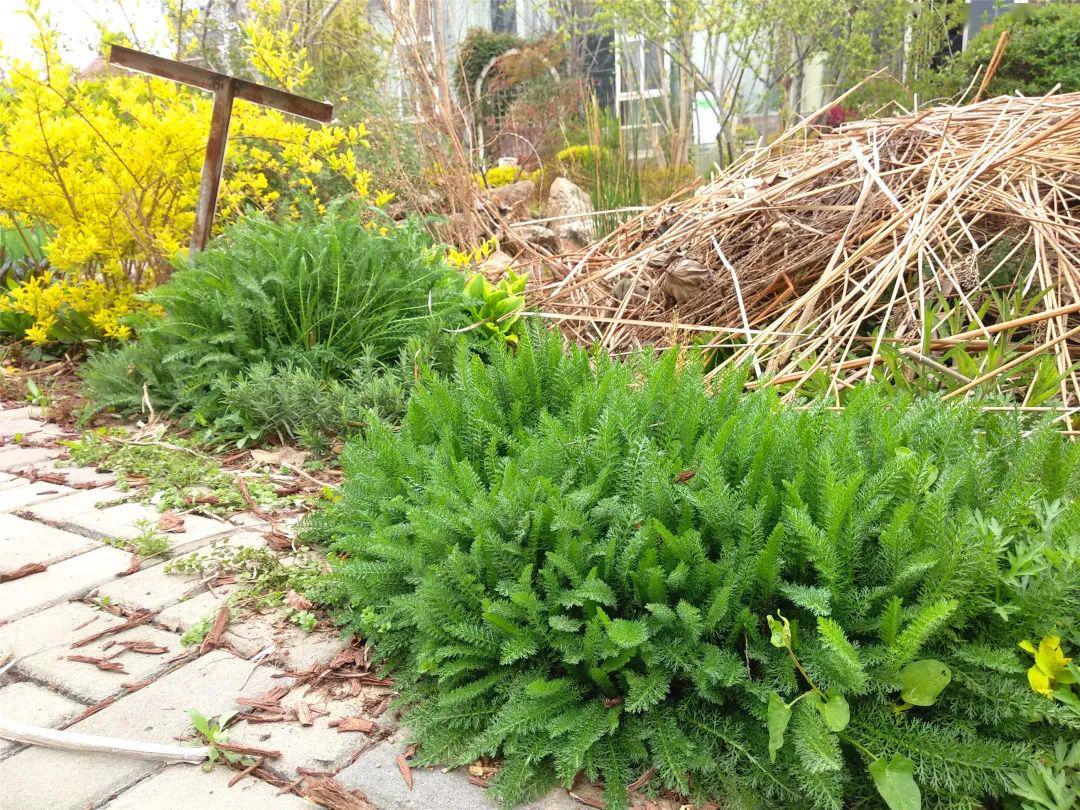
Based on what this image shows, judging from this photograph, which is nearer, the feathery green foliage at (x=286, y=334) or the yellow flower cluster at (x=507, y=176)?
the feathery green foliage at (x=286, y=334)

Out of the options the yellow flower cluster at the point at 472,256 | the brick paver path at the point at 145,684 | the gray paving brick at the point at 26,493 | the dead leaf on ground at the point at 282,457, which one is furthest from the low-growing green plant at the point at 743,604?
the yellow flower cluster at the point at 472,256

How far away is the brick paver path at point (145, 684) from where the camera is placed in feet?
4.81

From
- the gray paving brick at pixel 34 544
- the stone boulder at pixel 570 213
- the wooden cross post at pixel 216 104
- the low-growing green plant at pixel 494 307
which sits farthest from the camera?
the stone boulder at pixel 570 213

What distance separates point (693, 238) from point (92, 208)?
9.70 ft

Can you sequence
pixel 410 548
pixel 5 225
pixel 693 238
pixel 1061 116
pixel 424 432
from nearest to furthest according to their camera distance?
1. pixel 410 548
2. pixel 424 432
3. pixel 1061 116
4. pixel 693 238
5. pixel 5 225

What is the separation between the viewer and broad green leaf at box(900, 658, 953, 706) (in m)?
1.41

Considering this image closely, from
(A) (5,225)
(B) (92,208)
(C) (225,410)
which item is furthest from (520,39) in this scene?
(C) (225,410)

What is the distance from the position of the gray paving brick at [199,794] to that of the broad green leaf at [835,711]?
935mm

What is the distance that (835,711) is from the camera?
1.39 m

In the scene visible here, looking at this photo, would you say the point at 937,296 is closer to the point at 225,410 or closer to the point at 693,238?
the point at 693,238

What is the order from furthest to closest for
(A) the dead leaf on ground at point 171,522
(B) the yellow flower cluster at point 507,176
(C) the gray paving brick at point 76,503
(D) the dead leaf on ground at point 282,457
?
(B) the yellow flower cluster at point 507,176
(D) the dead leaf on ground at point 282,457
(C) the gray paving brick at point 76,503
(A) the dead leaf on ground at point 171,522

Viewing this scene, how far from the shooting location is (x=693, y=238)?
11.7 ft

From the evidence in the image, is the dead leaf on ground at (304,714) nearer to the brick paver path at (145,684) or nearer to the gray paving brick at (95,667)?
the brick paver path at (145,684)

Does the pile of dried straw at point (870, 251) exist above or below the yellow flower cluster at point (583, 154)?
below
